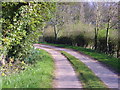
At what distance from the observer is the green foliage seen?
23.0 ft

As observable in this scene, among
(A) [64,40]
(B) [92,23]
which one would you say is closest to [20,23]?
(B) [92,23]

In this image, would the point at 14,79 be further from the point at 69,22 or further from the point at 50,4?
the point at 69,22

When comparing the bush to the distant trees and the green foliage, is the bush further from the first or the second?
the green foliage

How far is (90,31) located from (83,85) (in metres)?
20.9

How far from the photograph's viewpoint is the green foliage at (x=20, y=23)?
23.0ft

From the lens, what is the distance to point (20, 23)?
7.35 metres

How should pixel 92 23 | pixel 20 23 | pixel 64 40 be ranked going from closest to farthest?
pixel 20 23 < pixel 92 23 < pixel 64 40

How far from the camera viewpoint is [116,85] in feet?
22.7

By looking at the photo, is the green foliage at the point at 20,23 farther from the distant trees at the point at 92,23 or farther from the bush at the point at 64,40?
the bush at the point at 64,40

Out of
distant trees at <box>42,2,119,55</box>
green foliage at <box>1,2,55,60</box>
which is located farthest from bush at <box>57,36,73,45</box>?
green foliage at <box>1,2,55,60</box>

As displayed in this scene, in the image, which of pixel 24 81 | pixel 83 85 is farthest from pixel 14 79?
pixel 83 85

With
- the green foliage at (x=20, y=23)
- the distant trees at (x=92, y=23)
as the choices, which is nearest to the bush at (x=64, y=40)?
the distant trees at (x=92, y=23)

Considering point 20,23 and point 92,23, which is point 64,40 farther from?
point 20,23

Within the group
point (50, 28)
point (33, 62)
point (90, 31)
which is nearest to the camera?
point (33, 62)
